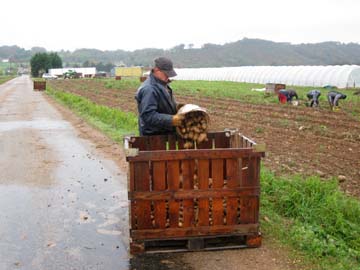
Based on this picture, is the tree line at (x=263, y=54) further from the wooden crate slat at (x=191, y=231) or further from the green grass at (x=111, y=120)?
the wooden crate slat at (x=191, y=231)

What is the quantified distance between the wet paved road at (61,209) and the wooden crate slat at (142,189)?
0.42 meters

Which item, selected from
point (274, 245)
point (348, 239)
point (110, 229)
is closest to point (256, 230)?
point (274, 245)

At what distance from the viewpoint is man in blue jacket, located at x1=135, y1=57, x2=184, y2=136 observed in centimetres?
511

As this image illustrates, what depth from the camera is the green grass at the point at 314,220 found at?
4684 mm

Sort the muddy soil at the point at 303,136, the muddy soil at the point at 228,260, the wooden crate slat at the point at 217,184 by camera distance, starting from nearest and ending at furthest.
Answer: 1. the muddy soil at the point at 228,260
2. the wooden crate slat at the point at 217,184
3. the muddy soil at the point at 303,136

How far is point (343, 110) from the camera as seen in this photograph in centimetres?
1958

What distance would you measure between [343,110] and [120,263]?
16987 mm

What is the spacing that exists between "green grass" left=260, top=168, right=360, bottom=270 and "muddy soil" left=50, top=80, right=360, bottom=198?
114cm

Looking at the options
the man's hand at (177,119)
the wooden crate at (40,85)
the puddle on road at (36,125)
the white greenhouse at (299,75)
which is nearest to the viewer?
the man's hand at (177,119)

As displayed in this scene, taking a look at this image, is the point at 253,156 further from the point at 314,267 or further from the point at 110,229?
the point at 110,229

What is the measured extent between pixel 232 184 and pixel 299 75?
1614 inches

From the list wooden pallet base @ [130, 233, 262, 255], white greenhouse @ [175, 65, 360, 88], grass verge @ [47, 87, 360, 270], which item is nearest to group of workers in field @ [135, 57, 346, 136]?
wooden pallet base @ [130, 233, 262, 255]

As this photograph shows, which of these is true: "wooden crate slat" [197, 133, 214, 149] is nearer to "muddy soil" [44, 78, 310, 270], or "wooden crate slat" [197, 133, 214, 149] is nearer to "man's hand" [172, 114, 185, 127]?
"man's hand" [172, 114, 185, 127]

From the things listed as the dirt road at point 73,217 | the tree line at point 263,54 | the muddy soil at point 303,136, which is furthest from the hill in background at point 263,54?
the dirt road at point 73,217
